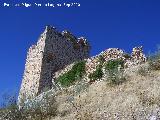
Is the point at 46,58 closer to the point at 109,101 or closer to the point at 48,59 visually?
the point at 48,59

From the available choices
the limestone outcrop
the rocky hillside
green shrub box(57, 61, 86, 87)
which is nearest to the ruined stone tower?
Result: the limestone outcrop

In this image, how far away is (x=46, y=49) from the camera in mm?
34875

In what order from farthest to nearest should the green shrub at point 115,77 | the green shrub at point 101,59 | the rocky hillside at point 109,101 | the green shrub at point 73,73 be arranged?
the green shrub at point 73,73
the green shrub at point 101,59
the green shrub at point 115,77
the rocky hillside at point 109,101

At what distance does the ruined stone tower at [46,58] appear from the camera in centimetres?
3394

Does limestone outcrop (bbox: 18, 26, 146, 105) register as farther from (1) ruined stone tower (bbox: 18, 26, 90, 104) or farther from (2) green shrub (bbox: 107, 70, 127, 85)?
(2) green shrub (bbox: 107, 70, 127, 85)

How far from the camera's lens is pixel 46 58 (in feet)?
115

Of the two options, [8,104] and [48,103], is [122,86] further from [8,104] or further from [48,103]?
[8,104]

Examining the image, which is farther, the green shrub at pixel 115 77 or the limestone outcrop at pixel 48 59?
the limestone outcrop at pixel 48 59

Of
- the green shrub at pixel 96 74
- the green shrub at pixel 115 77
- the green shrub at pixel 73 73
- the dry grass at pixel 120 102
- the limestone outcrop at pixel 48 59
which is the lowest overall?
the dry grass at pixel 120 102

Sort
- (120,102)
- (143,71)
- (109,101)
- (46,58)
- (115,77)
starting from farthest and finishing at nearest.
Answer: (46,58) < (143,71) < (115,77) < (109,101) < (120,102)

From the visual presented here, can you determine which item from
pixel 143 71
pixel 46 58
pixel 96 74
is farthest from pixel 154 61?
pixel 46 58

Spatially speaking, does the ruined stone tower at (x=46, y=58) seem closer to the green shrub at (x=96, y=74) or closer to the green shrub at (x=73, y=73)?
the green shrub at (x=73, y=73)

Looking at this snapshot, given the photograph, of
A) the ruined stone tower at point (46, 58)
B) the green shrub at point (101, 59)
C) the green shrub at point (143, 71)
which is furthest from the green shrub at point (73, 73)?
the green shrub at point (143, 71)

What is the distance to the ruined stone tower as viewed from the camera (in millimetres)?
33938
